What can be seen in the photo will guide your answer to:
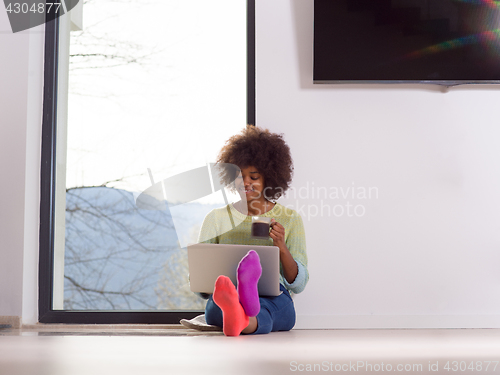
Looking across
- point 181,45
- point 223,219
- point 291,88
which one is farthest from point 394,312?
point 181,45

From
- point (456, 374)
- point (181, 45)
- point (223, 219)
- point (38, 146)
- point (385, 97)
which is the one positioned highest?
point (181, 45)

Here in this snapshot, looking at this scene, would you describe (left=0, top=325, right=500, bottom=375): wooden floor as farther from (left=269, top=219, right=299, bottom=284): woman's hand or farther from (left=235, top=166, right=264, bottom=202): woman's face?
(left=235, top=166, right=264, bottom=202): woman's face

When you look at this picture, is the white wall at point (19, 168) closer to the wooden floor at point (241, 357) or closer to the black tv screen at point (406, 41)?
the wooden floor at point (241, 357)

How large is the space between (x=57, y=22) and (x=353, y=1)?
166 centimetres

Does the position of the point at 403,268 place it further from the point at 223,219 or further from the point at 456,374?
the point at 456,374

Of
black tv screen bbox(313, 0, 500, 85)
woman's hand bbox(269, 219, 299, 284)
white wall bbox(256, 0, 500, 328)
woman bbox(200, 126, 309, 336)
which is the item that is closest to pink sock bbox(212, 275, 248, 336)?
woman bbox(200, 126, 309, 336)

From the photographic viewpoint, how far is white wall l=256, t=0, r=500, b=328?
2.36 meters

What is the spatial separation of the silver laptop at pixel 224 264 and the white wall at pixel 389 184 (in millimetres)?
602

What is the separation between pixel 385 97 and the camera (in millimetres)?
2461

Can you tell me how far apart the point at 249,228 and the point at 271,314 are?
47 cm

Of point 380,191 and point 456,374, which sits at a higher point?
point 380,191

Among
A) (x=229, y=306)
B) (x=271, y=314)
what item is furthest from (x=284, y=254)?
(x=229, y=306)

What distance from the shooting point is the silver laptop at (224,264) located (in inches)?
69.6

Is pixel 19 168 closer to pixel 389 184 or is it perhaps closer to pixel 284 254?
pixel 284 254
